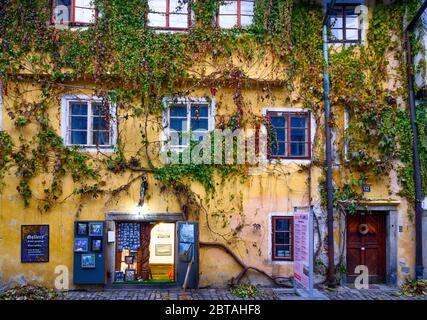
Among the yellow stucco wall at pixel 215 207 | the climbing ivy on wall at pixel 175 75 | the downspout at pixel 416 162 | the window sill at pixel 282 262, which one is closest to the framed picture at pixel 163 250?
the yellow stucco wall at pixel 215 207

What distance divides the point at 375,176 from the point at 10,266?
960cm

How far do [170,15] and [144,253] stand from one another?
246 inches

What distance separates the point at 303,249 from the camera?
36.3ft

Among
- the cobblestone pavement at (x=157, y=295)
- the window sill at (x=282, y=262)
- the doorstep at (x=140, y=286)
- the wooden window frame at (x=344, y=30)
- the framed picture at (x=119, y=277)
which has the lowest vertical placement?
the cobblestone pavement at (x=157, y=295)

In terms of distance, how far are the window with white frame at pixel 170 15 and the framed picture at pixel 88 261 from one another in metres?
6.11

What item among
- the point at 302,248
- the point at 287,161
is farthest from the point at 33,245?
the point at 287,161

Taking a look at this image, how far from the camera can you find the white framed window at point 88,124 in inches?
485

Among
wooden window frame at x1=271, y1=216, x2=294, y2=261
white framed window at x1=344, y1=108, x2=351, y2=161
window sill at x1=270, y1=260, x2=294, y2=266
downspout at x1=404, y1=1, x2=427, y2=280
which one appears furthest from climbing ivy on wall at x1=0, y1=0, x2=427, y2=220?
window sill at x1=270, y1=260, x2=294, y2=266

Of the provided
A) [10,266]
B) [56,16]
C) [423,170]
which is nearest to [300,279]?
[423,170]

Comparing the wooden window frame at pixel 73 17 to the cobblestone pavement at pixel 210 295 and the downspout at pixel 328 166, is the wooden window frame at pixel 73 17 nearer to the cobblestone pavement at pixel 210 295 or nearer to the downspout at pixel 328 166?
the downspout at pixel 328 166

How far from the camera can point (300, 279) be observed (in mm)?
11375

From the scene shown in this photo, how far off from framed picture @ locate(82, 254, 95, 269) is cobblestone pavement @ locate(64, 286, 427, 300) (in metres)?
0.64

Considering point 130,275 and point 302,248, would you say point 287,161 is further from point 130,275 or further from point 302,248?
point 130,275

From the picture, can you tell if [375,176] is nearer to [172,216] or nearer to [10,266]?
[172,216]
